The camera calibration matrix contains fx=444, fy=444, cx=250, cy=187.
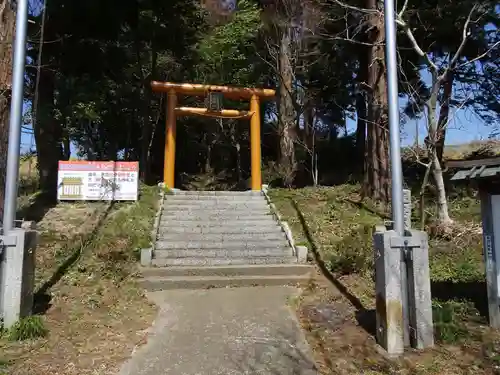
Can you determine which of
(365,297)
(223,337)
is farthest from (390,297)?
(365,297)

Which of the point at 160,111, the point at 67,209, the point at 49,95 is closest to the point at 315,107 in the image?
the point at 160,111

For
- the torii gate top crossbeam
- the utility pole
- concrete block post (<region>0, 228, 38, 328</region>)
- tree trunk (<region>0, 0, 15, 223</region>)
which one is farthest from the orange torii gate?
the utility pole

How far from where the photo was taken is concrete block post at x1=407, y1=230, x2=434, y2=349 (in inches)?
179

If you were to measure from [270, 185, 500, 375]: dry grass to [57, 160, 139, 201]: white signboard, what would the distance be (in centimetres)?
388

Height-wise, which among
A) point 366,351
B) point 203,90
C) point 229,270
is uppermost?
point 203,90

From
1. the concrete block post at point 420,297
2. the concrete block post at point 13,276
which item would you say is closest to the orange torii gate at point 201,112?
the concrete block post at point 13,276

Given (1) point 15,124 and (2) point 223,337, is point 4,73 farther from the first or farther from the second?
(2) point 223,337

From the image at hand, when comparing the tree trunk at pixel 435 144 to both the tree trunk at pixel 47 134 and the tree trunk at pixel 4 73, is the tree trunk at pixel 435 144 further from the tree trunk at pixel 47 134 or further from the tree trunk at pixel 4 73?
the tree trunk at pixel 47 134

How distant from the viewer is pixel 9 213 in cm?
494

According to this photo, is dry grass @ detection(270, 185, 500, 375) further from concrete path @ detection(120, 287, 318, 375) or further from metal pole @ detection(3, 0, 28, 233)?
metal pole @ detection(3, 0, 28, 233)

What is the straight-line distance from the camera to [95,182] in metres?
11.0

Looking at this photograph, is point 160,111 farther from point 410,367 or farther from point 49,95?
point 410,367

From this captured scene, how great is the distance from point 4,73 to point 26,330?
12.5 ft

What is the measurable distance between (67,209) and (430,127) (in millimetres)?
8345
